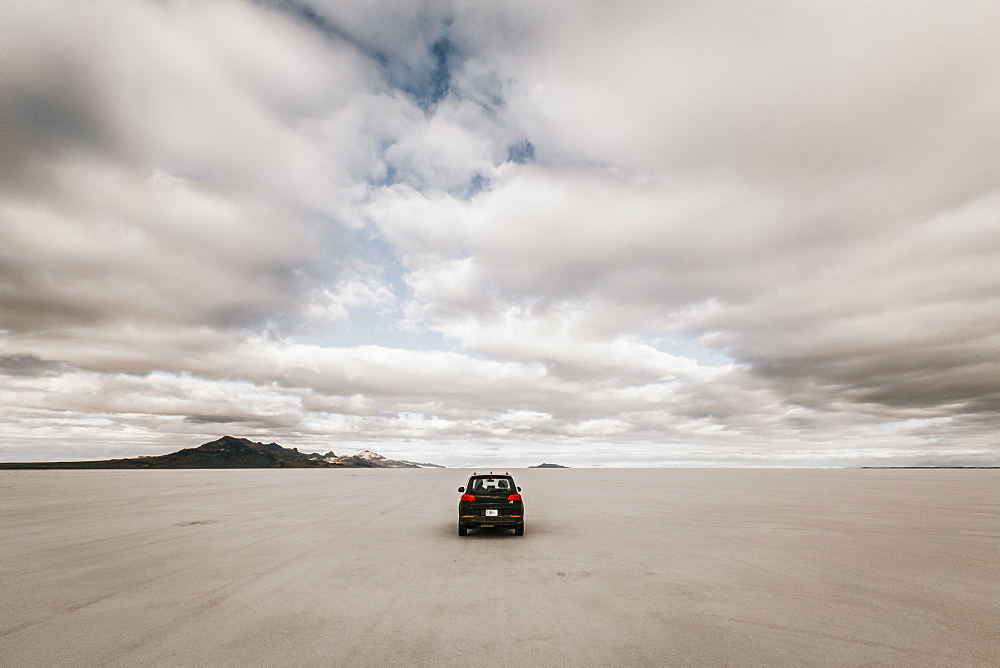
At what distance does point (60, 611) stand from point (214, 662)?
4.47m

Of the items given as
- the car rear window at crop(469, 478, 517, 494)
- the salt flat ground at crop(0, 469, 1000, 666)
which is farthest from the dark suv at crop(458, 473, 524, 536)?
the salt flat ground at crop(0, 469, 1000, 666)

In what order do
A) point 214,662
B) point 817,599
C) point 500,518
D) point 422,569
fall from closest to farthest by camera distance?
point 214,662, point 817,599, point 422,569, point 500,518

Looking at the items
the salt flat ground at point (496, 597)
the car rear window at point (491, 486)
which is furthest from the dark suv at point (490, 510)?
the salt flat ground at point (496, 597)

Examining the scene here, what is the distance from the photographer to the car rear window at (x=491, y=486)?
17.3 meters

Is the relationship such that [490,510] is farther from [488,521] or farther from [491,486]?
[491,486]

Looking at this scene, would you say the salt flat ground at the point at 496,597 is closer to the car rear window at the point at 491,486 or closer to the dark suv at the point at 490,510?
the dark suv at the point at 490,510

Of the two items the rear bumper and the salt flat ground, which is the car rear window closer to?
the rear bumper

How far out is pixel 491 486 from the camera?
17.7 metres

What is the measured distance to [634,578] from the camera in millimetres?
10711

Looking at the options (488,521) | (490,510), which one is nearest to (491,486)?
(490,510)

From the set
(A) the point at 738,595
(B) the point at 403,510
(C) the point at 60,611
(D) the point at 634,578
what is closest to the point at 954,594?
(A) the point at 738,595

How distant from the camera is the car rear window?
56.6ft

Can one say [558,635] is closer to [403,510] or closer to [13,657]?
[13,657]

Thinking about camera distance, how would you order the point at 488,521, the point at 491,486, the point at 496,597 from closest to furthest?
the point at 496,597 < the point at 488,521 < the point at 491,486
